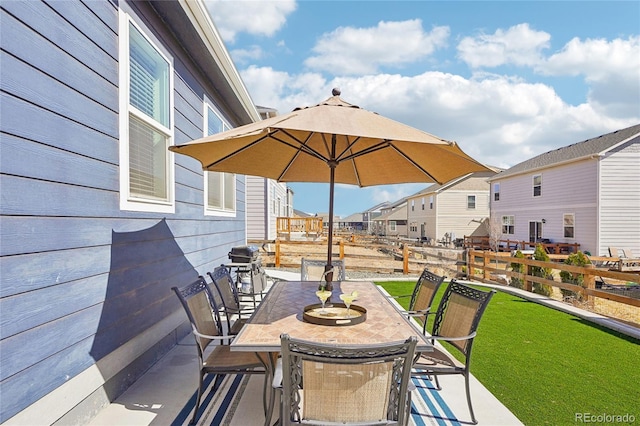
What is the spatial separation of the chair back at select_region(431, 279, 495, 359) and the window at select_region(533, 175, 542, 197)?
19550 millimetres

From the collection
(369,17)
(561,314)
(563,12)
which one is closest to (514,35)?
(563,12)

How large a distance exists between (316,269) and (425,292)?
204 centimetres

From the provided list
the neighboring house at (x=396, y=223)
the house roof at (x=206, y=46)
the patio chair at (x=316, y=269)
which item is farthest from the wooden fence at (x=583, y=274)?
the neighboring house at (x=396, y=223)

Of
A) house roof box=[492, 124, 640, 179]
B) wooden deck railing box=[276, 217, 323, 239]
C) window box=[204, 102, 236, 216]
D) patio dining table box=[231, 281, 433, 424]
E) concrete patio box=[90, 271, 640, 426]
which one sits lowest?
concrete patio box=[90, 271, 640, 426]

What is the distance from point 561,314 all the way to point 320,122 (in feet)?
19.5

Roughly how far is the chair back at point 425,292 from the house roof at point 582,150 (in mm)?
16043

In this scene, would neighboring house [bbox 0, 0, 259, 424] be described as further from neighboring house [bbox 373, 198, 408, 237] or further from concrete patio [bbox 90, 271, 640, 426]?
neighboring house [bbox 373, 198, 408, 237]

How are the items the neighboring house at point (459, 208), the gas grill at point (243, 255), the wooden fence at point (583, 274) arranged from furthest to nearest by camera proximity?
the neighboring house at point (459, 208)
the gas grill at point (243, 255)
the wooden fence at point (583, 274)

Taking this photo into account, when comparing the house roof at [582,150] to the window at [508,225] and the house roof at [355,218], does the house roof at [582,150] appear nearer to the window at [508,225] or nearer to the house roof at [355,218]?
the window at [508,225]

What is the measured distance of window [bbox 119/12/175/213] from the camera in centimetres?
315

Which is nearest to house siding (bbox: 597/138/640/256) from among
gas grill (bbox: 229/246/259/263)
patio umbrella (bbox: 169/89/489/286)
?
patio umbrella (bbox: 169/89/489/286)

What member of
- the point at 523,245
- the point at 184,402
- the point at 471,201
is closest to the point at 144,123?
the point at 184,402

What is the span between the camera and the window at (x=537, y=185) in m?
19.2

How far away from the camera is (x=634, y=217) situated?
14.9m
